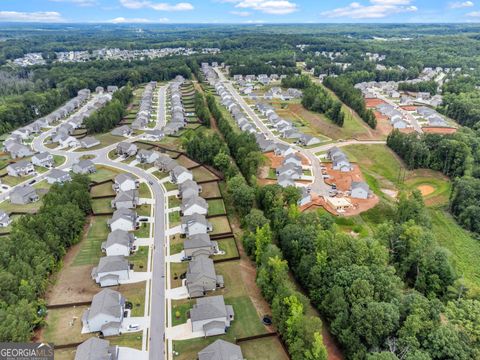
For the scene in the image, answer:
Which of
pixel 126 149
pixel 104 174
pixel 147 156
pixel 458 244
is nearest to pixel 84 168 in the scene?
pixel 104 174

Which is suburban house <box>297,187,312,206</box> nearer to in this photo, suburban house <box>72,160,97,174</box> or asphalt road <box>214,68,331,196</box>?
asphalt road <box>214,68,331,196</box>

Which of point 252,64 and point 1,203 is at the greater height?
point 252,64

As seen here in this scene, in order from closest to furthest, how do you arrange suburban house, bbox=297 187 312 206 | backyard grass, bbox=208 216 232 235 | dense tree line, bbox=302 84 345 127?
backyard grass, bbox=208 216 232 235
suburban house, bbox=297 187 312 206
dense tree line, bbox=302 84 345 127

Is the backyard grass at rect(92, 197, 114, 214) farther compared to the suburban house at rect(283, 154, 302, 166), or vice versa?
the suburban house at rect(283, 154, 302, 166)

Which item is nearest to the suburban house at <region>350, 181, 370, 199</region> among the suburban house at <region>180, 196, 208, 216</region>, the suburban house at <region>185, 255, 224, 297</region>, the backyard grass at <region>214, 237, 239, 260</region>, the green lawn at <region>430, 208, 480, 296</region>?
the green lawn at <region>430, 208, 480, 296</region>

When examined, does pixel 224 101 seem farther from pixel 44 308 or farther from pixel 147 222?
pixel 44 308

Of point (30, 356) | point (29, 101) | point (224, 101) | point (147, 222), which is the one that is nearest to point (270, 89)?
point (224, 101)
